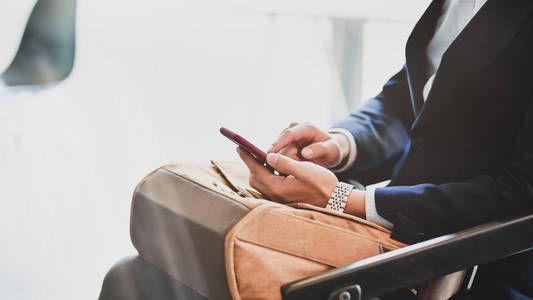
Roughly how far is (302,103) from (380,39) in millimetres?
496

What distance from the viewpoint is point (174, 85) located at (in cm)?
163

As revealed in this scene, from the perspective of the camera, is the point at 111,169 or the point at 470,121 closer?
the point at 470,121

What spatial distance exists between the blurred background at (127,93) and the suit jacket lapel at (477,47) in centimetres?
93

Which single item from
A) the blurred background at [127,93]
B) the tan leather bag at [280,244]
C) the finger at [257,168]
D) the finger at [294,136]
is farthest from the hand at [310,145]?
the blurred background at [127,93]

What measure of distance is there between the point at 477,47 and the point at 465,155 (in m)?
0.17

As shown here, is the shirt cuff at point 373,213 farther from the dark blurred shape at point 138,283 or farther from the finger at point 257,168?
the dark blurred shape at point 138,283

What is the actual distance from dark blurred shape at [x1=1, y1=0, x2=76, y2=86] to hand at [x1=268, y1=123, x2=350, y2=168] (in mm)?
744

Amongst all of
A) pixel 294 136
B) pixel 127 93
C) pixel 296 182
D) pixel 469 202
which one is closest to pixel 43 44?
pixel 127 93

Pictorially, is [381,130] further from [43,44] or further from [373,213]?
[43,44]

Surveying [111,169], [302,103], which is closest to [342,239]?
[111,169]

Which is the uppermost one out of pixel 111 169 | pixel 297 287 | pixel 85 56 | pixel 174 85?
pixel 85 56

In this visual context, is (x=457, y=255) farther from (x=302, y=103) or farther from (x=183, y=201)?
(x=302, y=103)

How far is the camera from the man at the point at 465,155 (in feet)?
1.83

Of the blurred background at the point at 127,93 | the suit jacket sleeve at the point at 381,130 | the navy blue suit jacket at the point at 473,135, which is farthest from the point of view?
the blurred background at the point at 127,93
